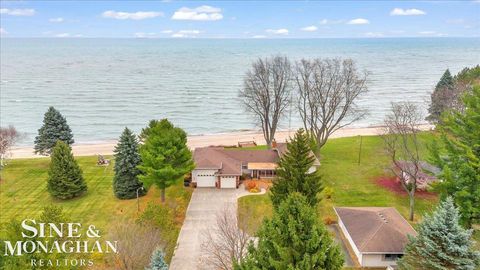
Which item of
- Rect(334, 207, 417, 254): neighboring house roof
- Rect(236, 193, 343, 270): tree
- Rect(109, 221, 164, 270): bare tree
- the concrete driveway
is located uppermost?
Rect(236, 193, 343, 270): tree

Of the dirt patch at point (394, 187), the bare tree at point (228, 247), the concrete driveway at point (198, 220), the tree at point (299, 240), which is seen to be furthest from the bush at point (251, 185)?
the tree at point (299, 240)

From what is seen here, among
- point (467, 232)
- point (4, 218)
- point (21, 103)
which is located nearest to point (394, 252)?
point (467, 232)

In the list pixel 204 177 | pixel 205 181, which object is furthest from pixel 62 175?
pixel 205 181

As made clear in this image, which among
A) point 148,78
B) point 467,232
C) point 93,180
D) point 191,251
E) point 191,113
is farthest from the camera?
point 148,78

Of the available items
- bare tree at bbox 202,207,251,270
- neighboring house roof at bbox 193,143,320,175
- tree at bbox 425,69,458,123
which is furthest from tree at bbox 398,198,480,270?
tree at bbox 425,69,458,123

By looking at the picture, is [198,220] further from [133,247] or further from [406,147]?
[406,147]

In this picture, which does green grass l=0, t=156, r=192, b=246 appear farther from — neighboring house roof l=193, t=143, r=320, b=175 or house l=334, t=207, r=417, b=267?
house l=334, t=207, r=417, b=267

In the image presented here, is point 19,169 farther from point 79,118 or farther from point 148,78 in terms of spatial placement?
point 148,78
